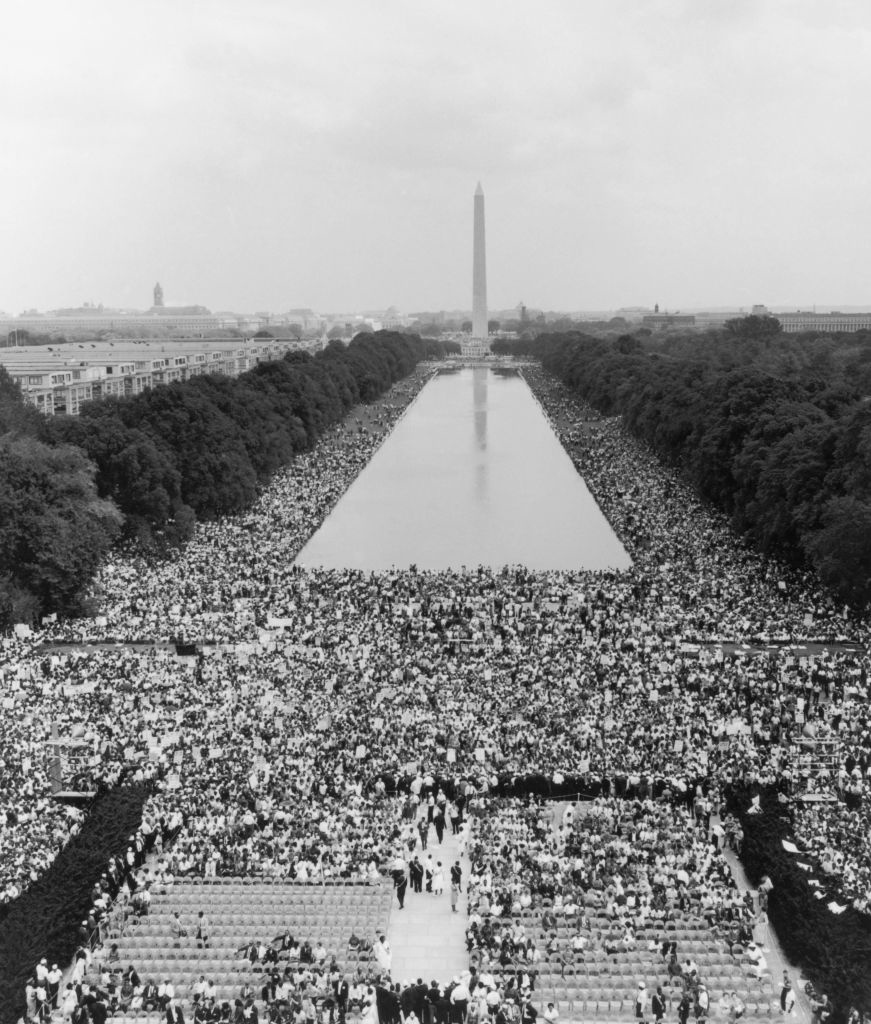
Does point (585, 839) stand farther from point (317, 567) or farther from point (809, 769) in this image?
point (317, 567)

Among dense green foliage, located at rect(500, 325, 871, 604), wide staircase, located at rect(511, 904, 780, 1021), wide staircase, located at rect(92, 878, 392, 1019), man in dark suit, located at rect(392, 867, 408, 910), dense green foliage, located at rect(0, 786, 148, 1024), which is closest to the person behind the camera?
wide staircase, located at rect(511, 904, 780, 1021)

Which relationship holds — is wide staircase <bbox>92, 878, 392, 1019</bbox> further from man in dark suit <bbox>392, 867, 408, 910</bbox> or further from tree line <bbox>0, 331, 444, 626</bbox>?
tree line <bbox>0, 331, 444, 626</bbox>

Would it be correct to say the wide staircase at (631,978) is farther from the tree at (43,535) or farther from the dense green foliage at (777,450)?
the tree at (43,535)

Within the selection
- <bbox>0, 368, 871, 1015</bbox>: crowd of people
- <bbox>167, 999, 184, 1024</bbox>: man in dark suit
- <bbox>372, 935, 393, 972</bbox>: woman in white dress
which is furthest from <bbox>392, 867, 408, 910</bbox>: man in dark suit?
<bbox>167, 999, 184, 1024</bbox>: man in dark suit

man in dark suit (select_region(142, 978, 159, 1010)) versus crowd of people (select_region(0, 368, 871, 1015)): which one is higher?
crowd of people (select_region(0, 368, 871, 1015))

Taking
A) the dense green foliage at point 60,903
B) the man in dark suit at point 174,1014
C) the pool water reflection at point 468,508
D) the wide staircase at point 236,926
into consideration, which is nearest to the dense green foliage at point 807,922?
the wide staircase at point 236,926

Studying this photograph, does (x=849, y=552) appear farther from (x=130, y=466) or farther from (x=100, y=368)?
(x=100, y=368)

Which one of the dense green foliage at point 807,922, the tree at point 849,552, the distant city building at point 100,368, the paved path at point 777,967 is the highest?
the distant city building at point 100,368
